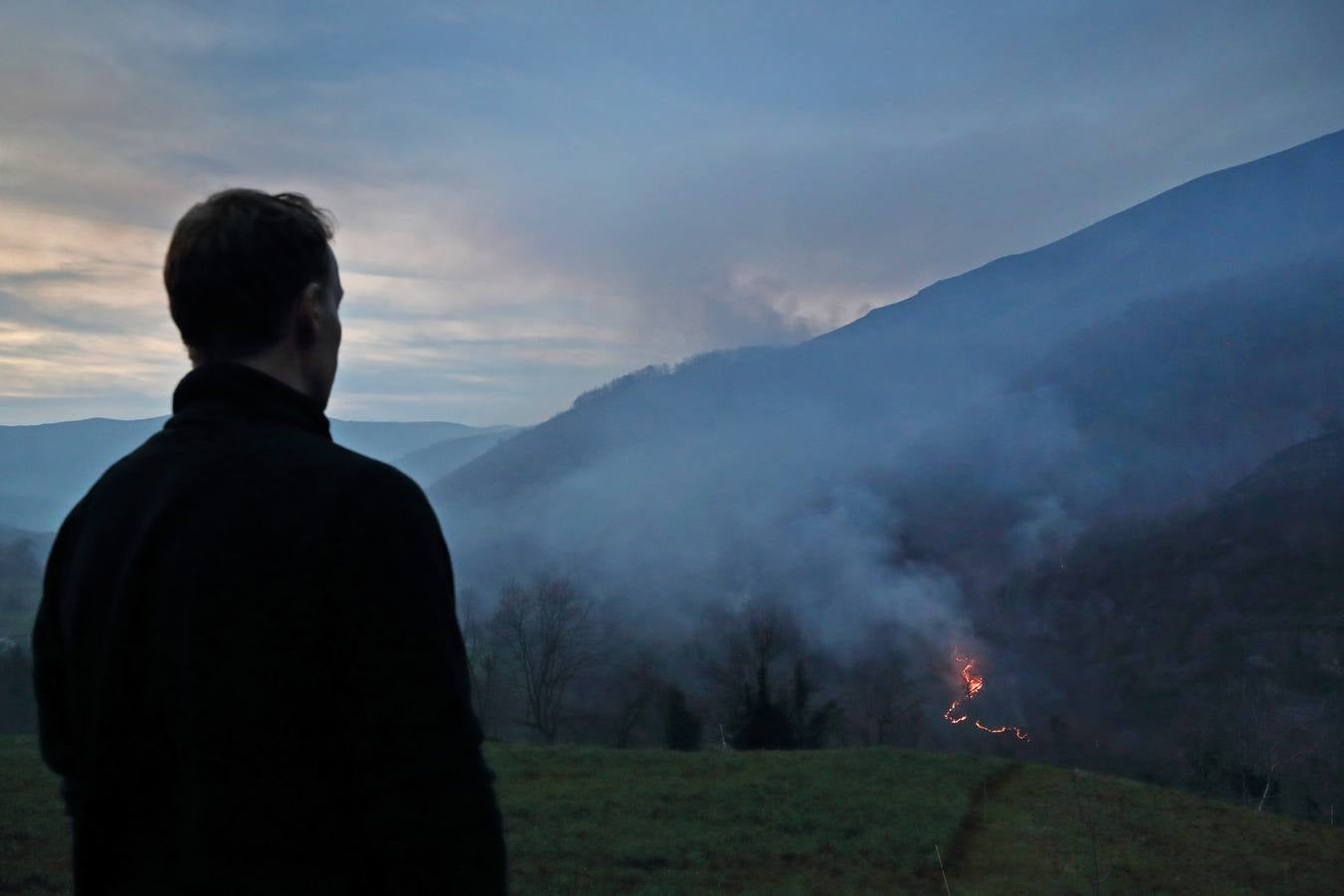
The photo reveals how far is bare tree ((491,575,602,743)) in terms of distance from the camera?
50906mm

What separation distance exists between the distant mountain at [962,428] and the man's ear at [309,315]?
2437 inches

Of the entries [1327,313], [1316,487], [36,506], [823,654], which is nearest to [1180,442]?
[1316,487]

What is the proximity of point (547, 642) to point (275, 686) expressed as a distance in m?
53.3

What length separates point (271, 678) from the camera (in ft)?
5.21

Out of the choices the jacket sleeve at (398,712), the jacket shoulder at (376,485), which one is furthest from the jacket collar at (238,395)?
A: the jacket sleeve at (398,712)

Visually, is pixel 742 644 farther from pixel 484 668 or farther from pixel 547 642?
pixel 484 668

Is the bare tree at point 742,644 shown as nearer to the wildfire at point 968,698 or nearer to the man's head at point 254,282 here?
the wildfire at point 968,698

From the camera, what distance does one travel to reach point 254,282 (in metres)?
1.77

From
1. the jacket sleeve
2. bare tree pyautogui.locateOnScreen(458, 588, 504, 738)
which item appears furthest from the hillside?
the jacket sleeve

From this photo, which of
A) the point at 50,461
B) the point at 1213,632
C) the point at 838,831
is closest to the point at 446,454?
the point at 50,461

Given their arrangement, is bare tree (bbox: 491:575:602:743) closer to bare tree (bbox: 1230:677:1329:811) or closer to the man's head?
bare tree (bbox: 1230:677:1329:811)

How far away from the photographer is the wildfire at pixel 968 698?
2074 inches

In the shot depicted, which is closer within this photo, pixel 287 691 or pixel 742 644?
pixel 287 691

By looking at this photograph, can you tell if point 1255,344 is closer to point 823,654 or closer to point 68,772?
point 823,654
